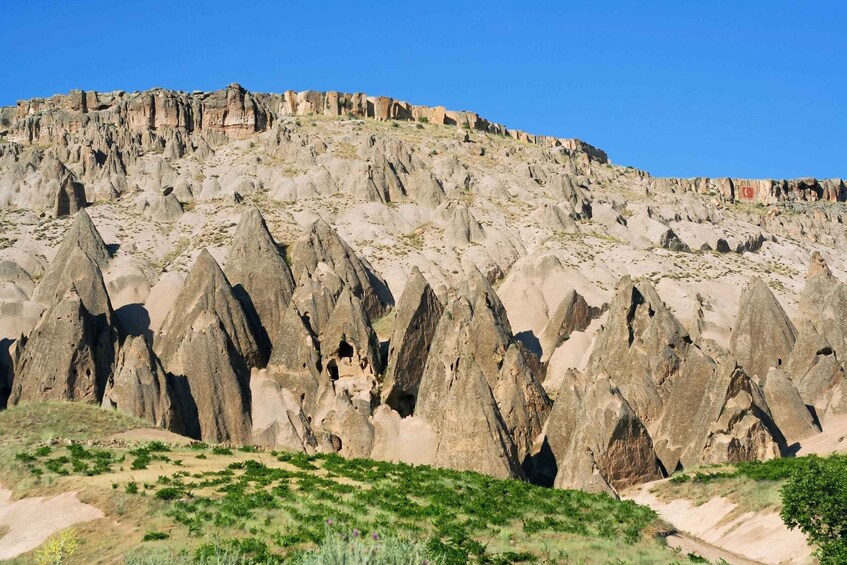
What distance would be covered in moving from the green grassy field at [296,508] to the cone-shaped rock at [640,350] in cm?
1486

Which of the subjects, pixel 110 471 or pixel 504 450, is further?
pixel 504 450

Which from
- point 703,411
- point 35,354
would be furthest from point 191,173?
point 703,411

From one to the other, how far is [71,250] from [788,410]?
40.1 m

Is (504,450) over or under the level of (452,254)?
under

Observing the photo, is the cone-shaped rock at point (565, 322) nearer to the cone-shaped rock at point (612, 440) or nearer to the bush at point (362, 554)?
the cone-shaped rock at point (612, 440)

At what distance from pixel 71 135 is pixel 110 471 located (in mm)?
74660

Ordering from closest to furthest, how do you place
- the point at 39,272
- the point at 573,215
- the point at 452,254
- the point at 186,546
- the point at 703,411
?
the point at 186,546 < the point at 703,411 < the point at 39,272 < the point at 452,254 < the point at 573,215

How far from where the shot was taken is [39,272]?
66562mm

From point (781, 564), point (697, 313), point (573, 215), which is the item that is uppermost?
point (573, 215)

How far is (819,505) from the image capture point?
25.7m

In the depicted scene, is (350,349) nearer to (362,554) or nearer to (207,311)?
(207,311)

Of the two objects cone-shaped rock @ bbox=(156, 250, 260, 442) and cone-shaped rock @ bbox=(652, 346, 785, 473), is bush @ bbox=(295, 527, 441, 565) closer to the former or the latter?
cone-shaped rock @ bbox=(652, 346, 785, 473)

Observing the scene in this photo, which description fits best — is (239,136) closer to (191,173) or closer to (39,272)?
(191,173)

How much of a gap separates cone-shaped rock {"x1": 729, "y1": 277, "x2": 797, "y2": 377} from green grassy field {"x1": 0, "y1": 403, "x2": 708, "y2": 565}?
86.5 feet
